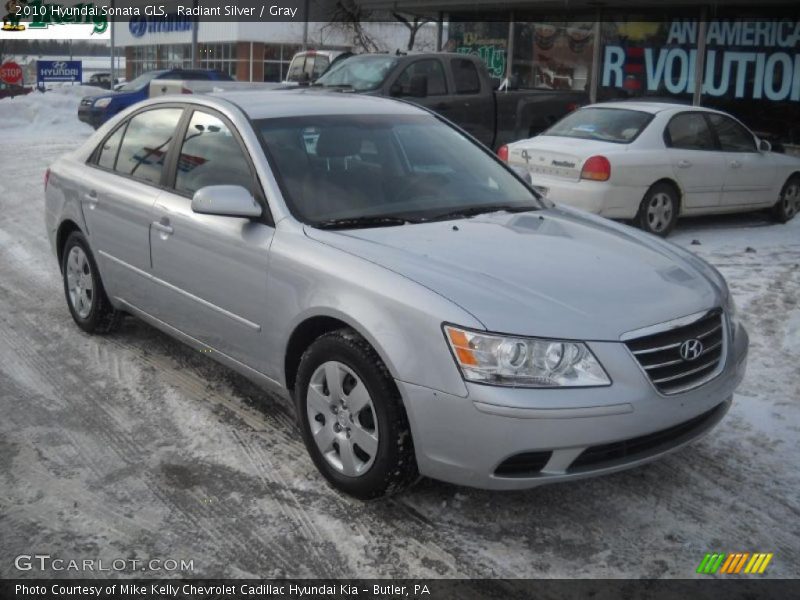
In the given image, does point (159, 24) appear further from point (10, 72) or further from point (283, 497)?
point (283, 497)

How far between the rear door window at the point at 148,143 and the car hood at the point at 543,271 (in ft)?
5.17

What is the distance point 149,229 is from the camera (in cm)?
503

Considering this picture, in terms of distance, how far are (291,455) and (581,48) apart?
15839 mm

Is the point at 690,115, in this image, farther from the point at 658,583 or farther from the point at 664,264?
the point at 658,583

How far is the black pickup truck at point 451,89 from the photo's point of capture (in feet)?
41.9

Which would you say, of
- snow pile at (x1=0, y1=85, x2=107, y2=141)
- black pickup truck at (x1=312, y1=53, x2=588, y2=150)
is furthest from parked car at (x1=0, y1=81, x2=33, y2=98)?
black pickup truck at (x1=312, y1=53, x2=588, y2=150)

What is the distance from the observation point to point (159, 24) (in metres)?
50.7

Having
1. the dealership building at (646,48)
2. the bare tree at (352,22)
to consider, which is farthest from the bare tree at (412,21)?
the bare tree at (352,22)

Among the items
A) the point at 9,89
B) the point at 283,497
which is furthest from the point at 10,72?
the point at 283,497

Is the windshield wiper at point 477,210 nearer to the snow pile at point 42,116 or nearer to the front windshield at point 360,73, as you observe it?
the front windshield at point 360,73

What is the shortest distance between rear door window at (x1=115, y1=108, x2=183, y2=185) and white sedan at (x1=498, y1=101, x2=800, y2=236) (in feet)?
15.1

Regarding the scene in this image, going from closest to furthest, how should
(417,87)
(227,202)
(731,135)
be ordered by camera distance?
(227,202) < (731,135) < (417,87)

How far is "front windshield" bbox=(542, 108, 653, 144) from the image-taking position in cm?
973

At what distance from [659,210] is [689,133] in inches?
42.0
